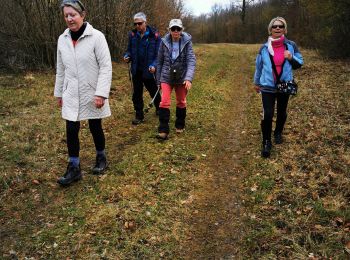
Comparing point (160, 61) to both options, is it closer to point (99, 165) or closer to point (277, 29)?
point (277, 29)

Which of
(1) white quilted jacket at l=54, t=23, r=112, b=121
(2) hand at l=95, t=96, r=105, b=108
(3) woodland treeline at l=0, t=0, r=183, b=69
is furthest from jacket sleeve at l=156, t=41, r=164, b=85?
(3) woodland treeline at l=0, t=0, r=183, b=69

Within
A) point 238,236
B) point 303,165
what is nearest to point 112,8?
point 303,165

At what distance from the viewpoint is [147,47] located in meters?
8.09

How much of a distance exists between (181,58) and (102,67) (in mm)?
2363

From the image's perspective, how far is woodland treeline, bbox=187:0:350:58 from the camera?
18234 millimetres

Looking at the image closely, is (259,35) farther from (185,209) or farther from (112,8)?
(185,209)

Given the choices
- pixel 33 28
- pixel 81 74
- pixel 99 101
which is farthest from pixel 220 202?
pixel 33 28

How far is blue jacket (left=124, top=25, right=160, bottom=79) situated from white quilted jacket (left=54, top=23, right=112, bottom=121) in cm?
281

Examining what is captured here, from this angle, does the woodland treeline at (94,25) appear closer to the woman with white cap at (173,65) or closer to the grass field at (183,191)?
the grass field at (183,191)

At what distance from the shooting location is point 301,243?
418 cm

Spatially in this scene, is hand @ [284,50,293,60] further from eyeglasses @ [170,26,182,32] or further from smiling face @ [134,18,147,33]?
smiling face @ [134,18,147,33]

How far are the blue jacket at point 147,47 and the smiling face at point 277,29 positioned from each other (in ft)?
8.92

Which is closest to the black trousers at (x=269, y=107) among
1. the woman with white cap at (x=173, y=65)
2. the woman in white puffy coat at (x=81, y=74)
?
the woman with white cap at (x=173, y=65)

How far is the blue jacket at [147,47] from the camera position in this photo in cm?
807
